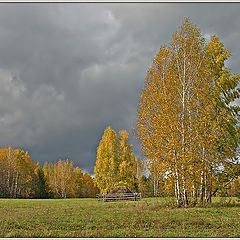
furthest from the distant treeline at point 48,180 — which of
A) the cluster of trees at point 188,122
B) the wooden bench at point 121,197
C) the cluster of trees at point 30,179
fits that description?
the cluster of trees at point 188,122

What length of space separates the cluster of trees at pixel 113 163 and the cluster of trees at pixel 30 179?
94.3 ft

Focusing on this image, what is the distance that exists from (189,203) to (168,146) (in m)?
4.45

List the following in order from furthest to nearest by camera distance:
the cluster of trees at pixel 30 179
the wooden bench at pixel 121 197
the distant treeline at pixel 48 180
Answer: the cluster of trees at pixel 30 179
the distant treeline at pixel 48 180
the wooden bench at pixel 121 197

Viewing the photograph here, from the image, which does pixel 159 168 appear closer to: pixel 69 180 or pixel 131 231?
pixel 131 231

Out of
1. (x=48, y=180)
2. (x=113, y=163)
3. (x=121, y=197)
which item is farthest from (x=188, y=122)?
(x=48, y=180)

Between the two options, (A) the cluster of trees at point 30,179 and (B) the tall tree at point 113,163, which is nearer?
(B) the tall tree at point 113,163

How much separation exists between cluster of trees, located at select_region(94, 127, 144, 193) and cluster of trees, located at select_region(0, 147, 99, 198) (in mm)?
28742

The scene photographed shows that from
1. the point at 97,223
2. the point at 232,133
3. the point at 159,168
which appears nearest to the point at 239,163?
the point at 232,133

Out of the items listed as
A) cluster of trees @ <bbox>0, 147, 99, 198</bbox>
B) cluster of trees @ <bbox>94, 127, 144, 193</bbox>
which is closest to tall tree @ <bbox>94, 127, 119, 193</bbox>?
cluster of trees @ <bbox>94, 127, 144, 193</bbox>

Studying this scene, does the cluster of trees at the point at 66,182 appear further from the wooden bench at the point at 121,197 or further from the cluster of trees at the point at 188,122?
the cluster of trees at the point at 188,122

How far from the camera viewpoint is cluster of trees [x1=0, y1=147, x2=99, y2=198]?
9038 centimetres

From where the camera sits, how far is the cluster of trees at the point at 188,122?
2700cm

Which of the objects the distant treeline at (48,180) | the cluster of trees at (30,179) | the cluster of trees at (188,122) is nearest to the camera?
the cluster of trees at (188,122)

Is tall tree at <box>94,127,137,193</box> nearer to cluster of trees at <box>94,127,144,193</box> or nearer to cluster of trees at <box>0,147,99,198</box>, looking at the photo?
cluster of trees at <box>94,127,144,193</box>
